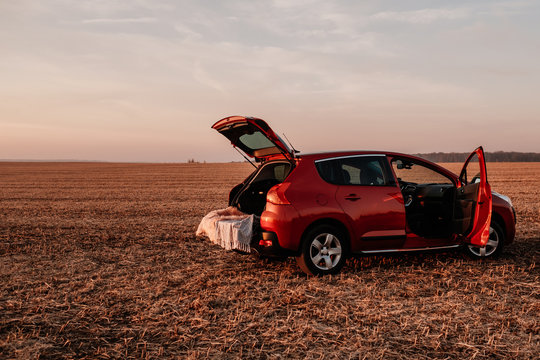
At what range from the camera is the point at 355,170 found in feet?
20.5

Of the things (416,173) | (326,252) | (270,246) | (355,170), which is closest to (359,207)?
(355,170)

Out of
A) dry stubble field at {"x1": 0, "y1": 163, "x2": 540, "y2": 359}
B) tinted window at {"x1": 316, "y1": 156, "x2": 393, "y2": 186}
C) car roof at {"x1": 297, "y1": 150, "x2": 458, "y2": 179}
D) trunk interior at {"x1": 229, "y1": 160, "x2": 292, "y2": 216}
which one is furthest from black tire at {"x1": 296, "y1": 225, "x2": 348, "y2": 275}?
trunk interior at {"x1": 229, "y1": 160, "x2": 292, "y2": 216}

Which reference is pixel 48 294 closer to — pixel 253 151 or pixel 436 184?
pixel 253 151

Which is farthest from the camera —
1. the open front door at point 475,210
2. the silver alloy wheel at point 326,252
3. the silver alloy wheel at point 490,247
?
the silver alloy wheel at point 490,247

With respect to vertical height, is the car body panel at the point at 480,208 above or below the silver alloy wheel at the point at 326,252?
above

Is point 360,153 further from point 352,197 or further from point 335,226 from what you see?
point 335,226

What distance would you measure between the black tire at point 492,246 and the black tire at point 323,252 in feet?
7.68

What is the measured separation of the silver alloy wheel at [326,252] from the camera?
598cm

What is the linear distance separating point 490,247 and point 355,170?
2.69 metres

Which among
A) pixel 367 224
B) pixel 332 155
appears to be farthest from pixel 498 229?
pixel 332 155

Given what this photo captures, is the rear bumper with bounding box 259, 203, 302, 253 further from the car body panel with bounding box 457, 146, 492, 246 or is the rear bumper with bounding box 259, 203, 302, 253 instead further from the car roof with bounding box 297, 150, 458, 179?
the car body panel with bounding box 457, 146, 492, 246

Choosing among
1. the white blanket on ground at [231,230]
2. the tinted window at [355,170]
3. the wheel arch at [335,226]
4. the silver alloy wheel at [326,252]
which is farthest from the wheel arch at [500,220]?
the white blanket on ground at [231,230]

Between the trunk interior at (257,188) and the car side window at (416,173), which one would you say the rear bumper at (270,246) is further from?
the car side window at (416,173)

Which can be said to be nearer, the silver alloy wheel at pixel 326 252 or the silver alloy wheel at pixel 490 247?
the silver alloy wheel at pixel 326 252
